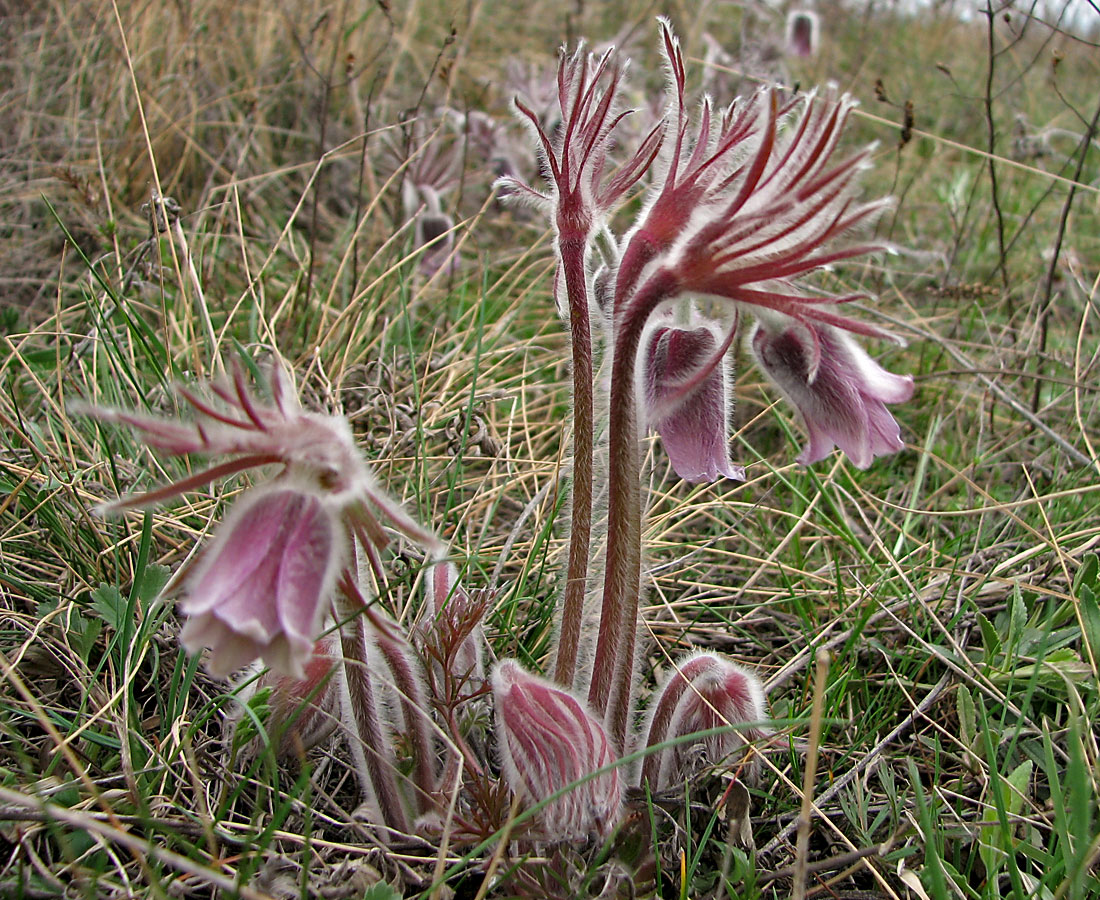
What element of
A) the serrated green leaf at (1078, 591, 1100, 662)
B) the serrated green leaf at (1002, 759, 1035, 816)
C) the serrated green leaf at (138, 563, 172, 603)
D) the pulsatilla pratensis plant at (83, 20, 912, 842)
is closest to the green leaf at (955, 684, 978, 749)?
the serrated green leaf at (1002, 759, 1035, 816)

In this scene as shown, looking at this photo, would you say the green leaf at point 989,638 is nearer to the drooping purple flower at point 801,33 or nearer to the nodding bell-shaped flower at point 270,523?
the nodding bell-shaped flower at point 270,523

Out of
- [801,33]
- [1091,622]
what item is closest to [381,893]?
[1091,622]

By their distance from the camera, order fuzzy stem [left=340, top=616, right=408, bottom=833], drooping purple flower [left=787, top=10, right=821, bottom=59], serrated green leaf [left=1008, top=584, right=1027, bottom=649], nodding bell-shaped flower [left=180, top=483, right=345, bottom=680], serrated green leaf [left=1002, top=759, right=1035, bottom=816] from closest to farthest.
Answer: nodding bell-shaped flower [left=180, top=483, right=345, bottom=680], fuzzy stem [left=340, top=616, right=408, bottom=833], serrated green leaf [left=1002, top=759, right=1035, bottom=816], serrated green leaf [left=1008, top=584, right=1027, bottom=649], drooping purple flower [left=787, top=10, right=821, bottom=59]

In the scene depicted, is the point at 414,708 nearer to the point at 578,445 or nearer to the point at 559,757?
the point at 559,757

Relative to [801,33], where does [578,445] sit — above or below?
below

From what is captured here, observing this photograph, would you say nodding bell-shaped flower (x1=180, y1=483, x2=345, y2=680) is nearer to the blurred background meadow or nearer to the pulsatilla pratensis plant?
the pulsatilla pratensis plant

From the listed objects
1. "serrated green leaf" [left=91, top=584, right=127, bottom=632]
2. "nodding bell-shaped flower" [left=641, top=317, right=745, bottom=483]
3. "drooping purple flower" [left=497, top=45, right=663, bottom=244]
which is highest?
"drooping purple flower" [left=497, top=45, right=663, bottom=244]

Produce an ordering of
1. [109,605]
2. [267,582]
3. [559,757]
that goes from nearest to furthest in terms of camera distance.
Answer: [267,582], [559,757], [109,605]
